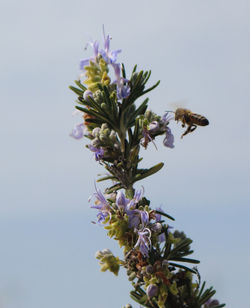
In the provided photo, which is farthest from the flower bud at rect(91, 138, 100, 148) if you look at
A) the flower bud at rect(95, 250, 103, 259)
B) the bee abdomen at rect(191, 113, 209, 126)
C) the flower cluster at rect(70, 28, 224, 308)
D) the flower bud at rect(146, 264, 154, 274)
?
the bee abdomen at rect(191, 113, 209, 126)

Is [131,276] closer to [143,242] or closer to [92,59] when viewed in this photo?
[143,242]

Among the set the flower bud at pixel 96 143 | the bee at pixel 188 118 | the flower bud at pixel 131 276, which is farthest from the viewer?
the bee at pixel 188 118

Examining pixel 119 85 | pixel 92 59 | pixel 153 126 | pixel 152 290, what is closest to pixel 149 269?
pixel 152 290

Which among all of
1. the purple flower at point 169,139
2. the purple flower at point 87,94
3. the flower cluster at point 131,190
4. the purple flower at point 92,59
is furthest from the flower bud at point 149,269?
the purple flower at point 92,59

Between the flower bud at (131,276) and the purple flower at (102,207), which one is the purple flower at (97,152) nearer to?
the purple flower at (102,207)

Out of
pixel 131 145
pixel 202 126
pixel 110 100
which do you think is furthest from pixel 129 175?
pixel 202 126

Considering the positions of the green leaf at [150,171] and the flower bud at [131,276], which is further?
the green leaf at [150,171]

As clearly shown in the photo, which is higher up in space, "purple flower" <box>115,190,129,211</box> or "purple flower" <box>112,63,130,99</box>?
"purple flower" <box>112,63,130,99</box>

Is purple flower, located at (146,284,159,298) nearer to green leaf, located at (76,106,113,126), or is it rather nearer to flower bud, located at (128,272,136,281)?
flower bud, located at (128,272,136,281)

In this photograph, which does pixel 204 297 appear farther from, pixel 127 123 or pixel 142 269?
pixel 127 123

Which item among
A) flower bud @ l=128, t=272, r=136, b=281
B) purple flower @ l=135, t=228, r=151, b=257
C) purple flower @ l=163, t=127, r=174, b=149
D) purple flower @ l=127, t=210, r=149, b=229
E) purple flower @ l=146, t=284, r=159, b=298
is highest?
purple flower @ l=163, t=127, r=174, b=149
